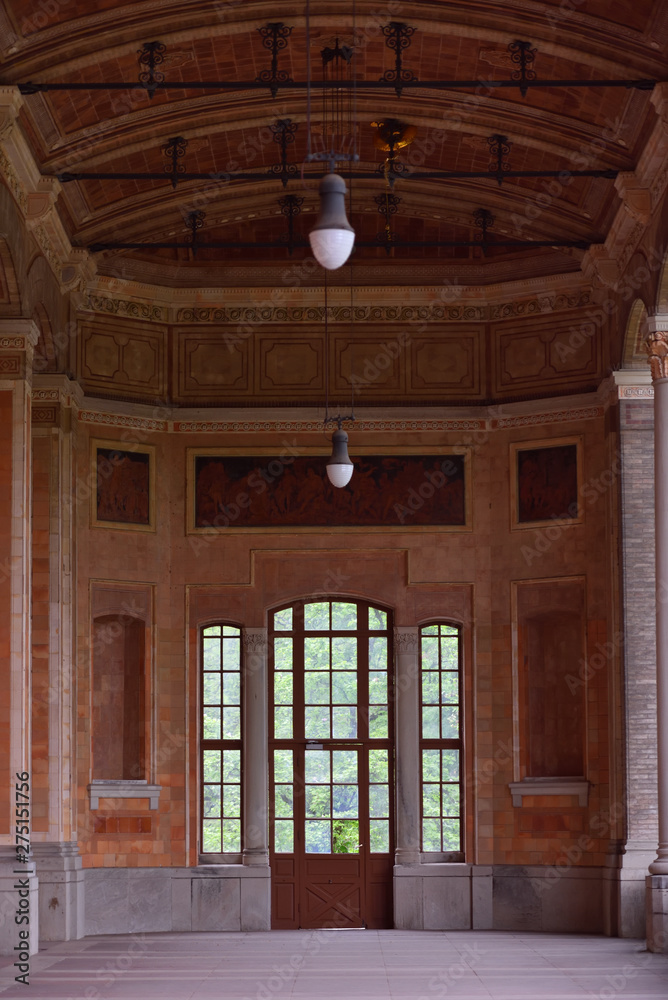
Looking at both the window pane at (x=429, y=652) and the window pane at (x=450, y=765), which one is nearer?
the window pane at (x=450, y=765)

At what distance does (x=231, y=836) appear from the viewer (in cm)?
1845

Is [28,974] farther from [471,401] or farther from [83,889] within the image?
[471,401]

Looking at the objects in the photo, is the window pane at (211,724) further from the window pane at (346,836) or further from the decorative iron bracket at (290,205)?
the decorative iron bracket at (290,205)

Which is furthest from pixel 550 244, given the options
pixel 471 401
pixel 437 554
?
pixel 437 554

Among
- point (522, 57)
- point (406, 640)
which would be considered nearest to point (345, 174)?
point (522, 57)

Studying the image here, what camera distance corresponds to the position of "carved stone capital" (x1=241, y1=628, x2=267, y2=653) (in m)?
18.6

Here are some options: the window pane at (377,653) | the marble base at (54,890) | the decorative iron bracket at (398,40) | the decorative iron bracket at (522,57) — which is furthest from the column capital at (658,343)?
the marble base at (54,890)

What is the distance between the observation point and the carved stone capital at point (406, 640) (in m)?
18.6

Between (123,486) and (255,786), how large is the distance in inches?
159

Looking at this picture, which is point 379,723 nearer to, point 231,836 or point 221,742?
point 221,742

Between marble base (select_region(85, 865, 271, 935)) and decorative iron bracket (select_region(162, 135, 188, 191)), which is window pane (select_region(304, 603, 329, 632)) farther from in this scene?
decorative iron bracket (select_region(162, 135, 188, 191))

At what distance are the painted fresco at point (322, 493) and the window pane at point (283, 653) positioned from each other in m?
1.44

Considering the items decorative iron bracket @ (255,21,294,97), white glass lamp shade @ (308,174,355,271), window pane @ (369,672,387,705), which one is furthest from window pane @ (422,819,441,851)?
white glass lamp shade @ (308,174,355,271)

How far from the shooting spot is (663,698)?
14.8 metres
